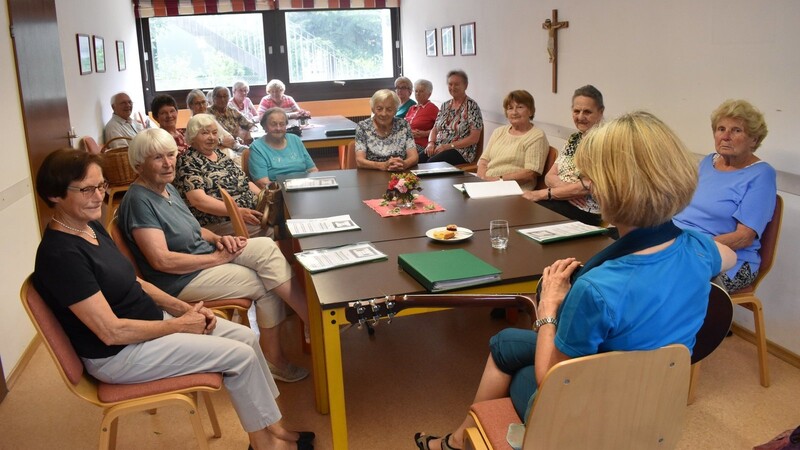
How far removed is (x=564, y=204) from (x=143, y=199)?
7.20 feet

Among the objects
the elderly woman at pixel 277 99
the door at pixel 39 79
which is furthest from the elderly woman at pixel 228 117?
the door at pixel 39 79

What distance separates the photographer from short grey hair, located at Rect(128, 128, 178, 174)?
2.54 m

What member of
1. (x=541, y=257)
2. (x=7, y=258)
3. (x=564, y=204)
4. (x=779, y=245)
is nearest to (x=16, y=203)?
(x=7, y=258)

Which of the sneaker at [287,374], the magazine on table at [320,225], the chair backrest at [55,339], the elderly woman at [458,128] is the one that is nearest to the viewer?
the chair backrest at [55,339]

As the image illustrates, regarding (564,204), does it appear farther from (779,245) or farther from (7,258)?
(7,258)

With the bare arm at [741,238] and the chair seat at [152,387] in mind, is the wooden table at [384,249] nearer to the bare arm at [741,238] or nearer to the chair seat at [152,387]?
the chair seat at [152,387]

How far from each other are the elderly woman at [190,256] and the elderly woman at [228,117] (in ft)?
12.5

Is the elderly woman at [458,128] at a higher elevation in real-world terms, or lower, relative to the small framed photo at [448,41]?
Result: lower

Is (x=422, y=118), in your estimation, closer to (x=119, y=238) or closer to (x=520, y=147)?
(x=520, y=147)

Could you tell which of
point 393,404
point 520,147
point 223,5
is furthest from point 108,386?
point 223,5

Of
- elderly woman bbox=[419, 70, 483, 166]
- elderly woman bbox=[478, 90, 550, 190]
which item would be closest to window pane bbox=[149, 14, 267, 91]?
elderly woman bbox=[419, 70, 483, 166]

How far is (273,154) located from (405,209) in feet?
4.81

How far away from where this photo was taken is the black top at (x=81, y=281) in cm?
Result: 182

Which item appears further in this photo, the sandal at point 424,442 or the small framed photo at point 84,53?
the small framed photo at point 84,53
